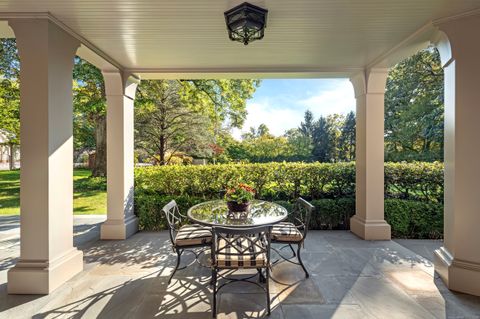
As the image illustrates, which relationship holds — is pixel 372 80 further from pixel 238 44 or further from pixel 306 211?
pixel 306 211

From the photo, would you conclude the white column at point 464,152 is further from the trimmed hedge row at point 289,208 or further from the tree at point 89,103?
the tree at point 89,103

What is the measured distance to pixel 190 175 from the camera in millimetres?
5578

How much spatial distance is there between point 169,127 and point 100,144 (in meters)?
3.08

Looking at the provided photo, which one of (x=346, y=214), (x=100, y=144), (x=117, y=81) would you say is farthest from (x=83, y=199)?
(x=346, y=214)

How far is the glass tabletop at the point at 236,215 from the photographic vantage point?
2.92m

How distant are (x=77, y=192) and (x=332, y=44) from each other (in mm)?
10378

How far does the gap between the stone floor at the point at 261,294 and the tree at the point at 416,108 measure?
870cm

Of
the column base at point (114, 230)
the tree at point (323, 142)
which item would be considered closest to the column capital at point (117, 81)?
the column base at point (114, 230)

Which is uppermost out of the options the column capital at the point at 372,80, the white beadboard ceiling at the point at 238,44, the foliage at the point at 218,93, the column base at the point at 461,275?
the foliage at the point at 218,93

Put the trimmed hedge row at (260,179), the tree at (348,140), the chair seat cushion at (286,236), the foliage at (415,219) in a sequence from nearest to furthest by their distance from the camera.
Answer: the chair seat cushion at (286,236) → the foliage at (415,219) → the trimmed hedge row at (260,179) → the tree at (348,140)

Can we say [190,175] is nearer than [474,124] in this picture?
No

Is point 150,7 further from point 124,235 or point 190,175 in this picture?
point 124,235

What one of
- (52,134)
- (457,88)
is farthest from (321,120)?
(52,134)

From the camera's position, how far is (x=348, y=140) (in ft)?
74.0
